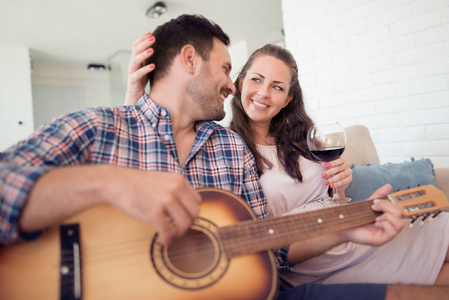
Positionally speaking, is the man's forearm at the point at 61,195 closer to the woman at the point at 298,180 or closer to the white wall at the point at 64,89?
the woman at the point at 298,180

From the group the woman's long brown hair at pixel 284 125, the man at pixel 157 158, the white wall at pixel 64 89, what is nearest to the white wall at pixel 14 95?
the white wall at pixel 64 89

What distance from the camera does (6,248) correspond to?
0.62m

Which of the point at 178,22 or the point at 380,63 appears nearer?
the point at 178,22

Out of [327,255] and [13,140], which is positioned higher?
[13,140]

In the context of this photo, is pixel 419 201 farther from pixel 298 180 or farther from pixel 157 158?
pixel 157 158

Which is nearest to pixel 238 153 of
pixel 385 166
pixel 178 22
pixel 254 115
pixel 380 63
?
pixel 254 115

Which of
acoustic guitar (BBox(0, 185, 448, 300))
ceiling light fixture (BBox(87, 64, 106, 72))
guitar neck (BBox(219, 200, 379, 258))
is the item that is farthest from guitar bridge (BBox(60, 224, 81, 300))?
ceiling light fixture (BBox(87, 64, 106, 72))

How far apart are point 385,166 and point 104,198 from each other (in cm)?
168

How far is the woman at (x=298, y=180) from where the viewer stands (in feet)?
3.76

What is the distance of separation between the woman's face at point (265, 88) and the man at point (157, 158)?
294 millimetres

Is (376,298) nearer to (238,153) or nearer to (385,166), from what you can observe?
(238,153)

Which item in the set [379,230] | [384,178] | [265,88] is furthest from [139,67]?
[384,178]

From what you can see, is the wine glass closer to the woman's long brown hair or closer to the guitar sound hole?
the woman's long brown hair

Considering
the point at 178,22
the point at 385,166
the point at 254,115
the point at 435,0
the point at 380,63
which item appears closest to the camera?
the point at 178,22
